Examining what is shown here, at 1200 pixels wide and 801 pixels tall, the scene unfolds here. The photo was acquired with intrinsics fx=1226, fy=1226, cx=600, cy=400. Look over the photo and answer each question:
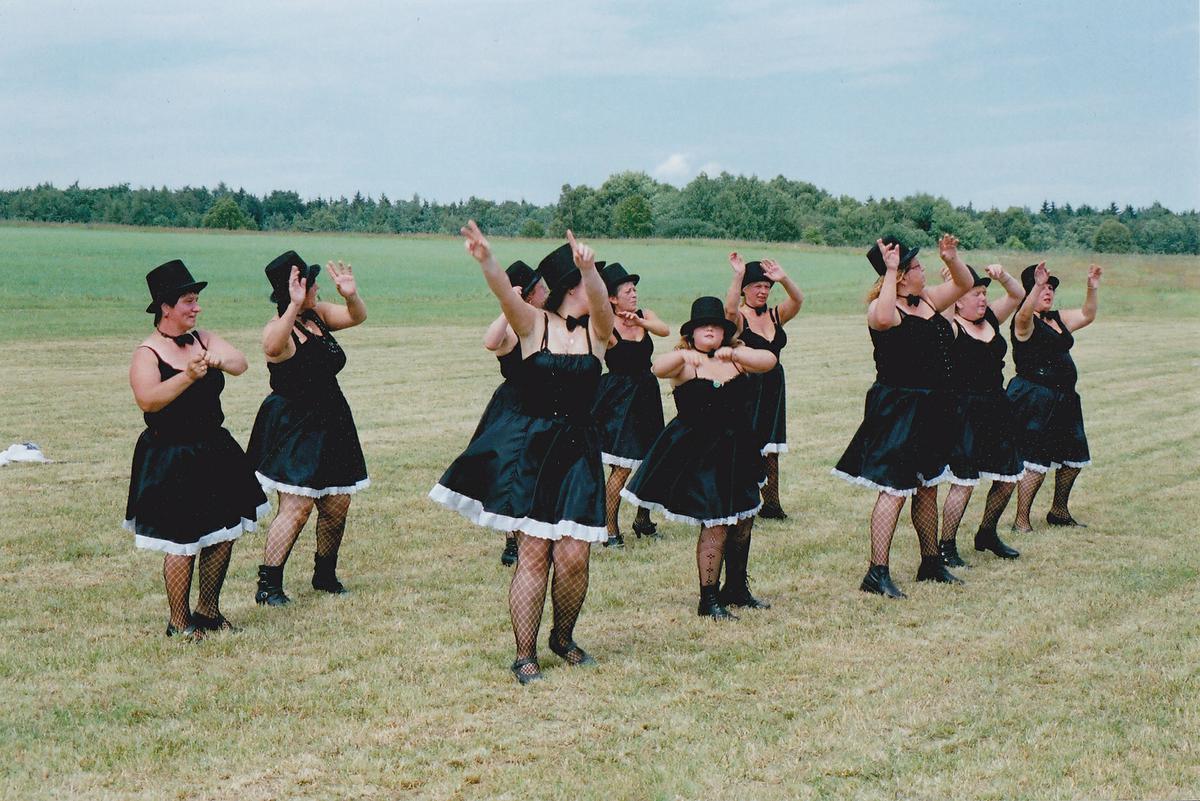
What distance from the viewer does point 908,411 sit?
29.1 ft

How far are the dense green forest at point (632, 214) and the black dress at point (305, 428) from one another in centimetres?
9115

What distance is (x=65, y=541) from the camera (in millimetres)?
10305

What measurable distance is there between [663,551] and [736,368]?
2.72 meters

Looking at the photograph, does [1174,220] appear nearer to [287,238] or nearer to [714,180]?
[714,180]

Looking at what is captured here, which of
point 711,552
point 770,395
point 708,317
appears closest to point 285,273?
point 708,317

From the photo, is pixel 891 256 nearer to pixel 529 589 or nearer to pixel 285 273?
pixel 529 589

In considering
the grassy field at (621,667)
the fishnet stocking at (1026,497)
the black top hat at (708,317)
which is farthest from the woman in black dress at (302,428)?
the fishnet stocking at (1026,497)

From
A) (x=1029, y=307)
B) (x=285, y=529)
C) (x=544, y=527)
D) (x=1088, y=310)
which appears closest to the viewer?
(x=544, y=527)

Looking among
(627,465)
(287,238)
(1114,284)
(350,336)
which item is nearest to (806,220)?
(287,238)

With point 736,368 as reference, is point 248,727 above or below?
below

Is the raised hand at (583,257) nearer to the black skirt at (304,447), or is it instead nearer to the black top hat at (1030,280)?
the black skirt at (304,447)

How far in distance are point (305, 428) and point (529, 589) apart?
7.90ft

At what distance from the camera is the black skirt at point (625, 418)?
416 inches

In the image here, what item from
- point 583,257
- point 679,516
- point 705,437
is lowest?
point 679,516
